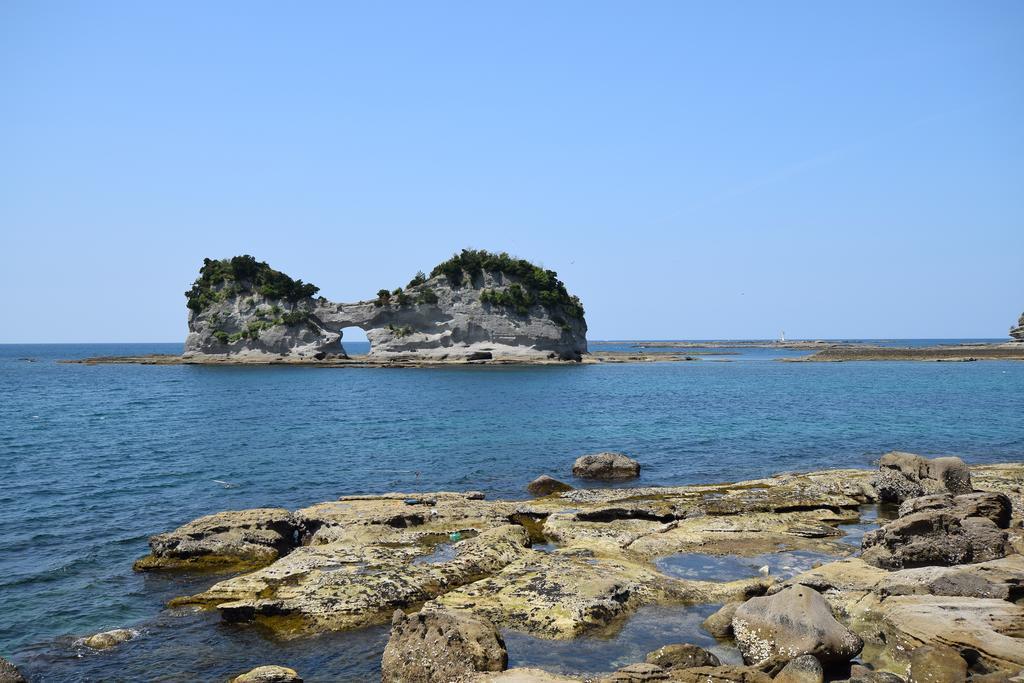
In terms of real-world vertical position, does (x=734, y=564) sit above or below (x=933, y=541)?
below

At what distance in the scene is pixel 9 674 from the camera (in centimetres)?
1025

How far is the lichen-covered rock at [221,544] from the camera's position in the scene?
54.3 feet

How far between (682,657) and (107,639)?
10385 millimetres

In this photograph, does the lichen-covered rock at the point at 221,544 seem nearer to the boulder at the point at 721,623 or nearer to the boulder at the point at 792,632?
the boulder at the point at 721,623

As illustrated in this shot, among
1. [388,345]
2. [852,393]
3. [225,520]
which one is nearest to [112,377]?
[388,345]

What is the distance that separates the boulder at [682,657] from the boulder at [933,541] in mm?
6707

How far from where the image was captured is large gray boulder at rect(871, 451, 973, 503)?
21.0m

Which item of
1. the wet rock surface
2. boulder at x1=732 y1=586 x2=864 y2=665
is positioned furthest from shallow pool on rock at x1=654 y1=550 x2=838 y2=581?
boulder at x1=732 y1=586 x2=864 y2=665

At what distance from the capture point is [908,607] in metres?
11.5

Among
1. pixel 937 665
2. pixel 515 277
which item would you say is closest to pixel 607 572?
pixel 937 665

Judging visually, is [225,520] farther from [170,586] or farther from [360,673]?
[360,673]

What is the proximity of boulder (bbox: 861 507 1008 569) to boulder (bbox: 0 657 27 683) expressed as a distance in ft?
54.2

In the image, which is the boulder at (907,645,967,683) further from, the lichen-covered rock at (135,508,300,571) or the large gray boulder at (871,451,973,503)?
the lichen-covered rock at (135,508,300,571)

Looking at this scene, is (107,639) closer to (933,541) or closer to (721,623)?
(721,623)
